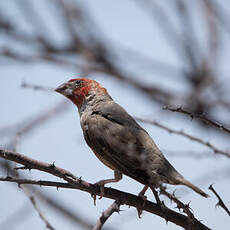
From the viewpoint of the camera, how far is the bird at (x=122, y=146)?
→ 407cm

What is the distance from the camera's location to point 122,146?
4539 mm

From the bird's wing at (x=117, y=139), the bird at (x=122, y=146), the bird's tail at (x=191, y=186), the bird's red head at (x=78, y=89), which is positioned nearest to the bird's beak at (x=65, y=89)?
the bird's red head at (x=78, y=89)

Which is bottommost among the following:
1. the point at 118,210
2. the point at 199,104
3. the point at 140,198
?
the point at 118,210

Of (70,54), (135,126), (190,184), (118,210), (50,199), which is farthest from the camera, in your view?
(70,54)

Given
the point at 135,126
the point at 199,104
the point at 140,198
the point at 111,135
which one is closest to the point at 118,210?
the point at 140,198

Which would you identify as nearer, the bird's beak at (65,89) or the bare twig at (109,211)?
the bare twig at (109,211)

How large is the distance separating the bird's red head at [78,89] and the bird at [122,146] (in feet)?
0.81

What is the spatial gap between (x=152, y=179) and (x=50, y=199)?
268 cm

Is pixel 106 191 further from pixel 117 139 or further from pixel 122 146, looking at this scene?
pixel 117 139

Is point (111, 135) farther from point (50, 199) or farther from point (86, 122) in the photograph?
point (50, 199)

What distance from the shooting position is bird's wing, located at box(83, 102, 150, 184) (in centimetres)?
424

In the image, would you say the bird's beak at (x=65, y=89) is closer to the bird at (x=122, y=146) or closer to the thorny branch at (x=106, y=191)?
the bird at (x=122, y=146)

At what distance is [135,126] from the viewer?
17.1 feet

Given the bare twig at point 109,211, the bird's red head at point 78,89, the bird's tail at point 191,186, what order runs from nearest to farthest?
the bare twig at point 109,211
the bird's tail at point 191,186
the bird's red head at point 78,89
